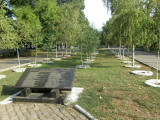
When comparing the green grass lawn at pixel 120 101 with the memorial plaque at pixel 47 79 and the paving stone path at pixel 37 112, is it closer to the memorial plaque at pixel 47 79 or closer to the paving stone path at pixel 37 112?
the paving stone path at pixel 37 112

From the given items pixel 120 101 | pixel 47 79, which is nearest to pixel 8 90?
pixel 47 79

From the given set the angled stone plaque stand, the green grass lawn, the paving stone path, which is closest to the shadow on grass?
the green grass lawn

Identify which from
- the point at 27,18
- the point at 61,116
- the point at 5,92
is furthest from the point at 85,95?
the point at 27,18

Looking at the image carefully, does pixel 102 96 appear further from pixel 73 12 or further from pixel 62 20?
pixel 73 12

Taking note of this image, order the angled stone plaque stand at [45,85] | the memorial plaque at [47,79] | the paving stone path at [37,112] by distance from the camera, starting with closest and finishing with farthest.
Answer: the paving stone path at [37,112] → the angled stone plaque stand at [45,85] → the memorial plaque at [47,79]

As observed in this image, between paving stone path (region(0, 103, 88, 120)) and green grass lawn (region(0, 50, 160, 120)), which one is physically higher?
green grass lawn (region(0, 50, 160, 120))

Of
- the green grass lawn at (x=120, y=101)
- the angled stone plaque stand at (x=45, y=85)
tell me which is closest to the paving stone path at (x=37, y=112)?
the angled stone plaque stand at (x=45, y=85)

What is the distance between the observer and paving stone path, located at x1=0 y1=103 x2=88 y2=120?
13.3ft

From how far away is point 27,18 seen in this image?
19203 millimetres

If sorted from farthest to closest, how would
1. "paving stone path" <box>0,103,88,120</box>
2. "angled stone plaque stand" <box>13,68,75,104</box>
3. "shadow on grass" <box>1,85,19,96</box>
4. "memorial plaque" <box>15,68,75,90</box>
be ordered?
"shadow on grass" <box>1,85,19,96</box>
"memorial plaque" <box>15,68,75,90</box>
"angled stone plaque stand" <box>13,68,75,104</box>
"paving stone path" <box>0,103,88,120</box>

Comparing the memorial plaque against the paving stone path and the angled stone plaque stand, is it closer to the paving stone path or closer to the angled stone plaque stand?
the angled stone plaque stand

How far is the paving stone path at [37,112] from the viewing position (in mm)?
4055

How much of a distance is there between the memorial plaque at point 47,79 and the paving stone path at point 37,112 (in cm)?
70

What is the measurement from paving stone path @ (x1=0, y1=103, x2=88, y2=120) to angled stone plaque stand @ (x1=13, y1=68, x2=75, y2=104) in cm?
23
